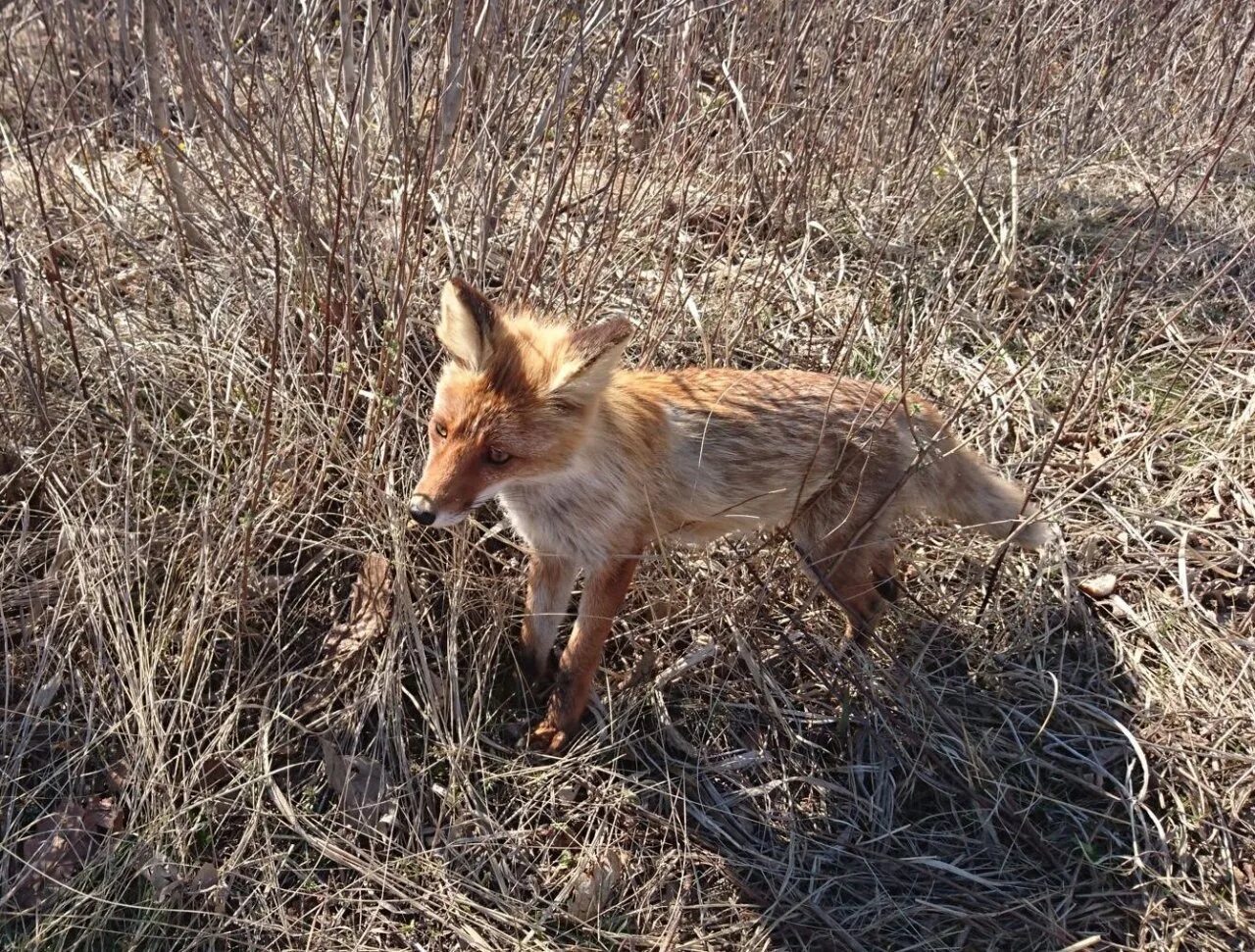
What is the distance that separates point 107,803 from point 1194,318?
5.74 metres

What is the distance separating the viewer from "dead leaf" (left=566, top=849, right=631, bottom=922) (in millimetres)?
3445

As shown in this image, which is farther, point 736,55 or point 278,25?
point 736,55

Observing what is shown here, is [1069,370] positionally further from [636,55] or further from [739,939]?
[739,939]

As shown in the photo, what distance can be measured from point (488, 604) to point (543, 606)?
22 cm

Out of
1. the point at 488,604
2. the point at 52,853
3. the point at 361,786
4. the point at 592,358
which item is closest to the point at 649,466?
the point at 592,358

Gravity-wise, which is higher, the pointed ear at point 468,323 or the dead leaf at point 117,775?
the pointed ear at point 468,323

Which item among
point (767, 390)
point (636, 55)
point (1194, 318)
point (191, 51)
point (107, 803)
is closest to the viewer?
point (107, 803)

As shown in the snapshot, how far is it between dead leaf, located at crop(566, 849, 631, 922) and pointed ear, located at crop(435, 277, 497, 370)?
5.92 feet

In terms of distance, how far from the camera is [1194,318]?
18.0 feet

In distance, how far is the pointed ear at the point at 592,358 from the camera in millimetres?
3213

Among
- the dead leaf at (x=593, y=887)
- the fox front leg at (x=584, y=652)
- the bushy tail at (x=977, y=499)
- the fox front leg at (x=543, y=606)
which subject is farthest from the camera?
the bushy tail at (x=977, y=499)

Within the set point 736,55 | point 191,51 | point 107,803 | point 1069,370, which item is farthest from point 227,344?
point 1069,370

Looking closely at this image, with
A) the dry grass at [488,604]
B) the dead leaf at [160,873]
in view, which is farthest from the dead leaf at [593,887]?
the dead leaf at [160,873]

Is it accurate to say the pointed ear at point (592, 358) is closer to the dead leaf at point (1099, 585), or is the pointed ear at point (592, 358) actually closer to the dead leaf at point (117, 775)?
the dead leaf at point (117, 775)
